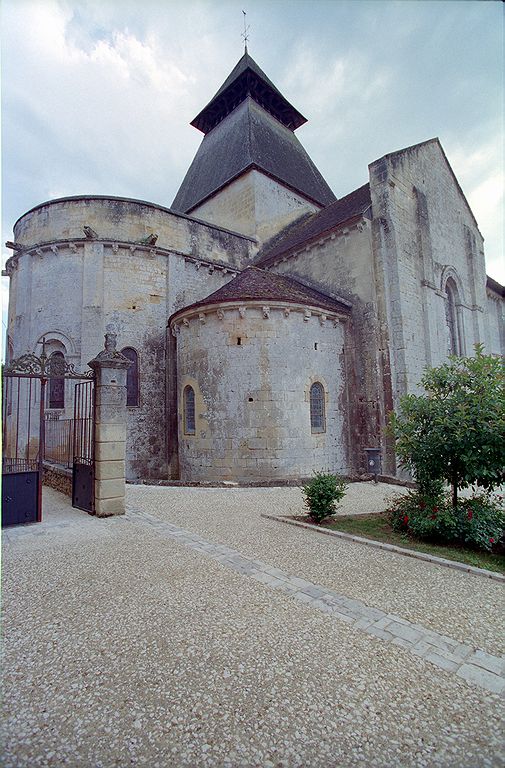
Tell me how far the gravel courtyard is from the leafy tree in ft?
5.83

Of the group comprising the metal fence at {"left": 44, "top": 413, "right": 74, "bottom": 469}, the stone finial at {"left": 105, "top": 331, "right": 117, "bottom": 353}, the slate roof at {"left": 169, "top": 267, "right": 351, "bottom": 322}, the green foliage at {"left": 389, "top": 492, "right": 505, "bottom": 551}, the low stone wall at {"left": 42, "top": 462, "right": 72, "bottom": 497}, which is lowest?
the green foliage at {"left": 389, "top": 492, "right": 505, "bottom": 551}

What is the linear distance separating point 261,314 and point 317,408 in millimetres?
3333

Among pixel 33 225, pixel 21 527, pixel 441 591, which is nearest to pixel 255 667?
pixel 441 591

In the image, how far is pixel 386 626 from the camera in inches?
121

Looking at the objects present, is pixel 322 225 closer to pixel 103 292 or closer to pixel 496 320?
pixel 103 292

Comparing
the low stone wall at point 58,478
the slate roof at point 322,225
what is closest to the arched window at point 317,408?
the slate roof at point 322,225

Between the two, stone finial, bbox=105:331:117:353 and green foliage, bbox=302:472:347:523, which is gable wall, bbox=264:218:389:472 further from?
stone finial, bbox=105:331:117:353

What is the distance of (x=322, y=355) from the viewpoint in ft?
38.8

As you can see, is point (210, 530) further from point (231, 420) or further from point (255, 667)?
point (231, 420)

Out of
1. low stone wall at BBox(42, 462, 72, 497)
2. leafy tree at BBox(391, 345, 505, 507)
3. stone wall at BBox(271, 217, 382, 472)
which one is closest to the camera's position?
leafy tree at BBox(391, 345, 505, 507)

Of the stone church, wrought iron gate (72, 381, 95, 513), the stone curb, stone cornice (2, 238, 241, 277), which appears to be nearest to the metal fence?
the stone church

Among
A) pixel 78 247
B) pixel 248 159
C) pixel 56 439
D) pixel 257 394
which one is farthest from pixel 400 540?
pixel 248 159

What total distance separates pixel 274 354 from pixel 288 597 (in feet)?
25.9

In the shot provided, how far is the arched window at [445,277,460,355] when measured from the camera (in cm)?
1517
